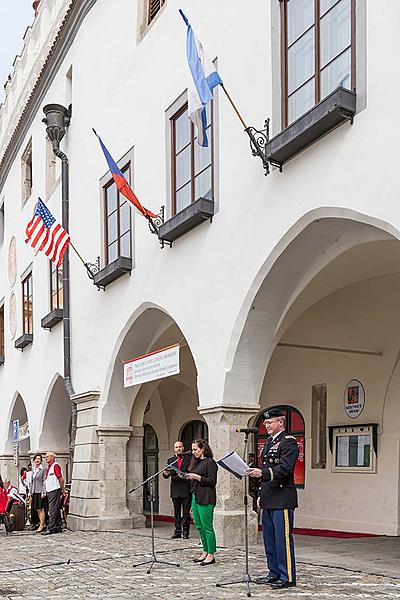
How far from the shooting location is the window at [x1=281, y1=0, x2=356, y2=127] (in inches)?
354

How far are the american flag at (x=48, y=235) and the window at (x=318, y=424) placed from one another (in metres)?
5.24

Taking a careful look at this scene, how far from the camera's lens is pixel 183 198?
1285 centimetres

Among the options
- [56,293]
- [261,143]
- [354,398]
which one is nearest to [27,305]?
[56,293]

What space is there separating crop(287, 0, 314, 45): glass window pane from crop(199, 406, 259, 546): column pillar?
467 centimetres

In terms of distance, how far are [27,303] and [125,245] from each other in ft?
25.9

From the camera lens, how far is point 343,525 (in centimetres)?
1442

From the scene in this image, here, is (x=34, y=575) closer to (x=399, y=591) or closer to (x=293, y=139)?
(x=399, y=591)

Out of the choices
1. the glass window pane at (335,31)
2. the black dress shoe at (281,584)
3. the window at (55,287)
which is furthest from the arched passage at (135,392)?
the black dress shoe at (281,584)

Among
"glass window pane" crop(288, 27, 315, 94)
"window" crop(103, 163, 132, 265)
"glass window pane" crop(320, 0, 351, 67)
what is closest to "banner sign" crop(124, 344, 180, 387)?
"window" crop(103, 163, 132, 265)

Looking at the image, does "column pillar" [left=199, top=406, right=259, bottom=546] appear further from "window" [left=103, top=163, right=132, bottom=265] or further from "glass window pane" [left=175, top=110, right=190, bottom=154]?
"window" [left=103, top=163, right=132, bottom=265]

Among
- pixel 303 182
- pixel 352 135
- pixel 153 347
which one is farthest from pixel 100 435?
pixel 352 135

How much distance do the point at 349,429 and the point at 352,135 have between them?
22.9 ft

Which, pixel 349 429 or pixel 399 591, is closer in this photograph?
pixel 399 591

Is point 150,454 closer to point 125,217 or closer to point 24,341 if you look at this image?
point 24,341
